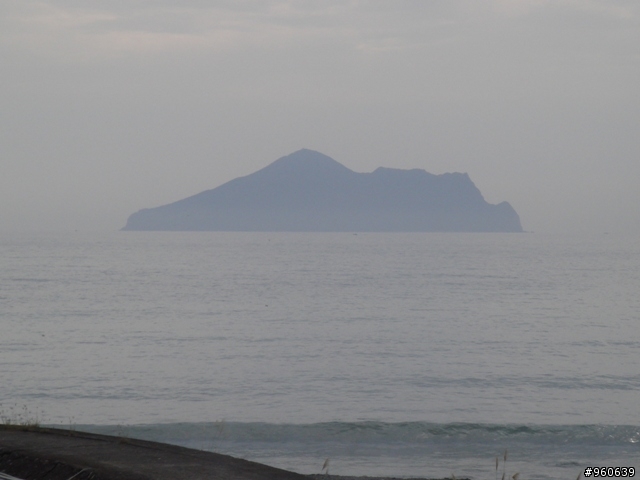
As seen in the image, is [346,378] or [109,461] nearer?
[109,461]

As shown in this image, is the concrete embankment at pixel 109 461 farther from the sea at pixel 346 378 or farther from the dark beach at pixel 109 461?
the sea at pixel 346 378

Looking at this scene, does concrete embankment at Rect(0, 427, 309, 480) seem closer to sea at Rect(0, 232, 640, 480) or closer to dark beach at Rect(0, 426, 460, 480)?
dark beach at Rect(0, 426, 460, 480)

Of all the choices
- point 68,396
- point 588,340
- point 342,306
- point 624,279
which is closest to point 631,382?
point 588,340

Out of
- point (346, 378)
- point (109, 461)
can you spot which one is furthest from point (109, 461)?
point (346, 378)

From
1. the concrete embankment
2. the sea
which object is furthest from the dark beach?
the sea

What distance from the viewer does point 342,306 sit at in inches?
1921

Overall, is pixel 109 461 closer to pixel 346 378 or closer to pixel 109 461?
pixel 109 461

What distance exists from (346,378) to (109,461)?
→ 14.2 metres

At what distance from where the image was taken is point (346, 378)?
2352cm

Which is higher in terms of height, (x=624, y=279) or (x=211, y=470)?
(x=624, y=279)

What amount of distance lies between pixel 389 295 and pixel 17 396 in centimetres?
Answer: 3846

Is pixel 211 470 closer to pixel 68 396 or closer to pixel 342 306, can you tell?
pixel 68 396

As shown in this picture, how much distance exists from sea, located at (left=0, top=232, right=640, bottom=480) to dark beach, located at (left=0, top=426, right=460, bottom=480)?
3759 millimetres

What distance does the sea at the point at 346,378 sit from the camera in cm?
1600
